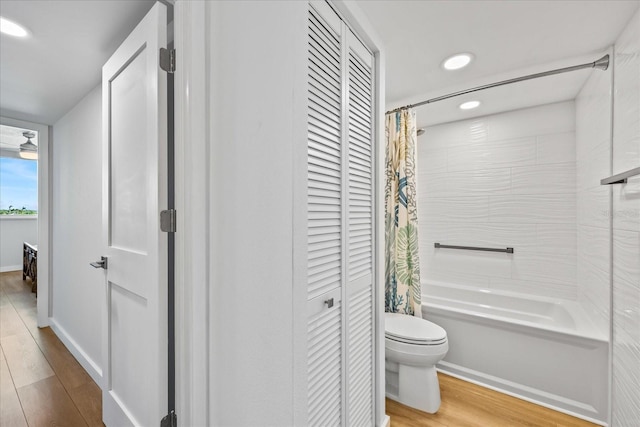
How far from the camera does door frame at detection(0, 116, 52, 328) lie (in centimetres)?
258

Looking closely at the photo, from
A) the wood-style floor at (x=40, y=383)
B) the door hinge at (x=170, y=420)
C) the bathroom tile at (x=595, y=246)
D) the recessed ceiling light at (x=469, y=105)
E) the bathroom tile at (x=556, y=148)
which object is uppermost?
the recessed ceiling light at (x=469, y=105)

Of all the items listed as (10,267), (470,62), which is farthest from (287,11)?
(10,267)

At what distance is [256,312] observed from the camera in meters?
0.88

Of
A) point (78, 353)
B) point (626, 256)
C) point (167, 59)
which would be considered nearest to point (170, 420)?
point (167, 59)

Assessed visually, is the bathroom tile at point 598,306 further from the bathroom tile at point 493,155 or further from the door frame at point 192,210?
the door frame at point 192,210

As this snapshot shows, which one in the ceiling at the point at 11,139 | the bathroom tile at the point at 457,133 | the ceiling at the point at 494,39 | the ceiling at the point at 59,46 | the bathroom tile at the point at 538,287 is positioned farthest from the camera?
the ceiling at the point at 11,139

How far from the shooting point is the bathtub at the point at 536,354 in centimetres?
166

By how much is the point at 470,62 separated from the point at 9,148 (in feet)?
22.3

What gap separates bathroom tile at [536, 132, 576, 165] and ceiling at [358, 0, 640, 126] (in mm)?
327

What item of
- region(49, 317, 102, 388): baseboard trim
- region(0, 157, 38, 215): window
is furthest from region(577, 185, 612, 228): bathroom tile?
region(0, 157, 38, 215): window

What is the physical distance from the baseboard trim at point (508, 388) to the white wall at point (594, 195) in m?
0.52

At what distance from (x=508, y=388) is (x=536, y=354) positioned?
0.31 m

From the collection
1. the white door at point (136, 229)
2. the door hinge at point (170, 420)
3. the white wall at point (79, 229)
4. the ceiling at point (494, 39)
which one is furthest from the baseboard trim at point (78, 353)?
the ceiling at point (494, 39)

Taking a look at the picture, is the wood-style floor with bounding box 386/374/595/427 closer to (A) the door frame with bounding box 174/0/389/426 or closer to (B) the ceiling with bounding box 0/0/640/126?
(A) the door frame with bounding box 174/0/389/426
